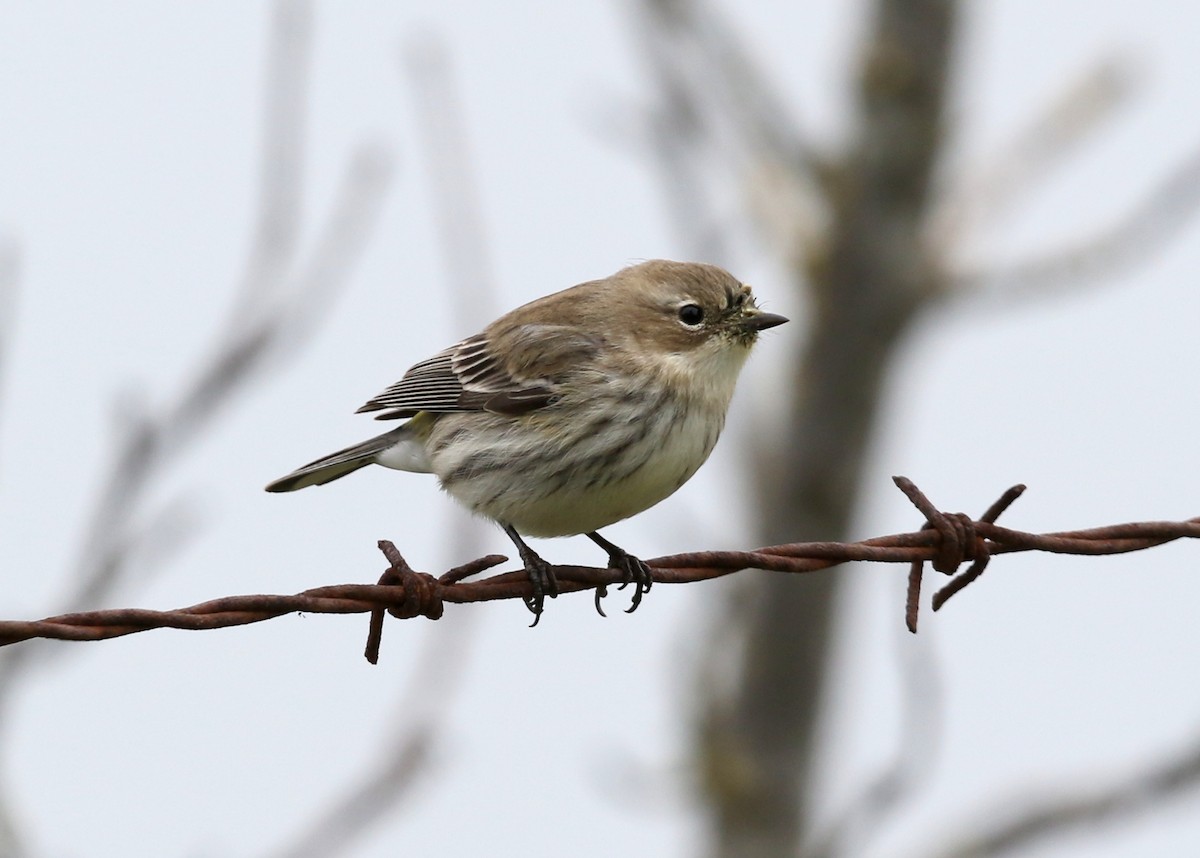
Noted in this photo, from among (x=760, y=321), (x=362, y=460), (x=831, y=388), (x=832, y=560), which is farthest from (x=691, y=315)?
(x=831, y=388)

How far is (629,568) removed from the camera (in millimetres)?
5852

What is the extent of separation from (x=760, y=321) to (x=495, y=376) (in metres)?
1.08

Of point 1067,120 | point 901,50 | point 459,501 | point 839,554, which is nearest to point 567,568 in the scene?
point 459,501

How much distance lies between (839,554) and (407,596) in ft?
4.04

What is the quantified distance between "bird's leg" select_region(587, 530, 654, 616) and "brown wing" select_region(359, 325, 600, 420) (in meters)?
0.60

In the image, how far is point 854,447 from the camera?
11406 mm

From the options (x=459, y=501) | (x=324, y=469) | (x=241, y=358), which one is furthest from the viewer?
(x=324, y=469)

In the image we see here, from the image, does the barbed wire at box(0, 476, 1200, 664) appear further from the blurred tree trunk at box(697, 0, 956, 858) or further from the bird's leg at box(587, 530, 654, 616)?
the blurred tree trunk at box(697, 0, 956, 858)

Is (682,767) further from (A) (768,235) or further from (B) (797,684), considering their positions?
(A) (768,235)

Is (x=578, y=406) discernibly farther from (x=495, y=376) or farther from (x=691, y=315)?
(x=691, y=315)

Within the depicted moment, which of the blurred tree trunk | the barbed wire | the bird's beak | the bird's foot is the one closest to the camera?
the barbed wire

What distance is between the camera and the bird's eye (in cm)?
672

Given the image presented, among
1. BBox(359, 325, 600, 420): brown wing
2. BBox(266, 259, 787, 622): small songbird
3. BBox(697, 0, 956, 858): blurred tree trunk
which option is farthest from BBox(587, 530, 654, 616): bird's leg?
BBox(697, 0, 956, 858): blurred tree trunk

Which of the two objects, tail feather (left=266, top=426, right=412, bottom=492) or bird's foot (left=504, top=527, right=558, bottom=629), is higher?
tail feather (left=266, top=426, right=412, bottom=492)
